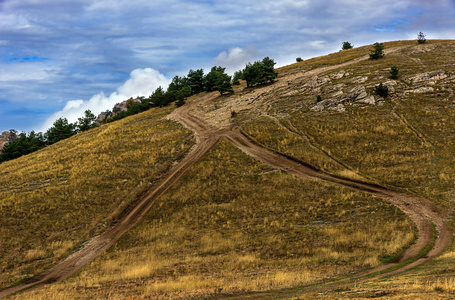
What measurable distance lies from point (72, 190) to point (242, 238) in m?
20.7

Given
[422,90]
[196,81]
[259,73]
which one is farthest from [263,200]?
[196,81]

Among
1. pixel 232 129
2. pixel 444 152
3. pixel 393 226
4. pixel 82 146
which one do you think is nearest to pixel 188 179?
pixel 232 129

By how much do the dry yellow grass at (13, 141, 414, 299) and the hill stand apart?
0.14m

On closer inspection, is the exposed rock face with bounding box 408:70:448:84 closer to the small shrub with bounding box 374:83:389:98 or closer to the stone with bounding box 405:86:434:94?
the stone with bounding box 405:86:434:94

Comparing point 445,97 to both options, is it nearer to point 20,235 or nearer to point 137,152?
point 137,152

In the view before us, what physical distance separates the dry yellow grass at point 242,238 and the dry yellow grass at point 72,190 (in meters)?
4.31

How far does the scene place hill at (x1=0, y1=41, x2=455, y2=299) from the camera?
650 inches

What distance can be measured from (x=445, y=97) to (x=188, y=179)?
3859 cm

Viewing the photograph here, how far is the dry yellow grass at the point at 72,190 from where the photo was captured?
77.9ft

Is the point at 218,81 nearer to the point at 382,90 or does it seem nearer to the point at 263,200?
the point at 382,90

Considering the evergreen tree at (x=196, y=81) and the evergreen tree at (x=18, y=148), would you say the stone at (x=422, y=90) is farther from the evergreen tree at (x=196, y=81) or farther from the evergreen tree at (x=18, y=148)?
the evergreen tree at (x=18, y=148)

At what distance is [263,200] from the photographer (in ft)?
94.0

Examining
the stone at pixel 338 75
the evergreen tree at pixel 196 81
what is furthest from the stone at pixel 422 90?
the evergreen tree at pixel 196 81

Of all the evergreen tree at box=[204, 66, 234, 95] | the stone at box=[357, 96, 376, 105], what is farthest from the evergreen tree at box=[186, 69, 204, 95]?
the stone at box=[357, 96, 376, 105]
